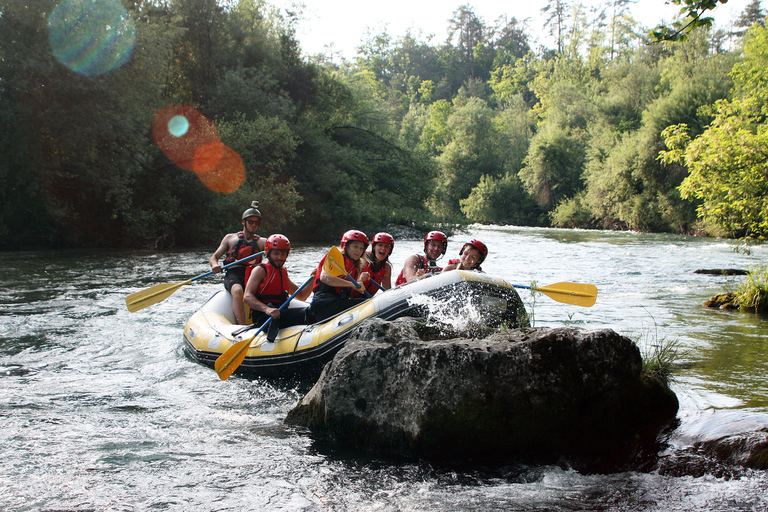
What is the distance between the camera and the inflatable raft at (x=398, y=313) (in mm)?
4574

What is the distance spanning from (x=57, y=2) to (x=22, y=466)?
14042 millimetres

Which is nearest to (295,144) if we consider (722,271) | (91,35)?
(91,35)

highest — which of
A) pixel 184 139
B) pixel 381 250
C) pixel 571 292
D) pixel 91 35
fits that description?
pixel 91 35

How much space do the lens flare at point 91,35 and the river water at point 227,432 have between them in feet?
26.6

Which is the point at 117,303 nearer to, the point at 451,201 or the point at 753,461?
the point at 753,461

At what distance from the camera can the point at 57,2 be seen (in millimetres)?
14219

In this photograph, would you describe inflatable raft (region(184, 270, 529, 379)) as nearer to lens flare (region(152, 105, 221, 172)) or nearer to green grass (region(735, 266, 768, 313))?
green grass (region(735, 266, 768, 313))

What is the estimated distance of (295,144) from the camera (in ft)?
67.4

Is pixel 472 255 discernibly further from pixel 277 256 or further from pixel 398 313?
pixel 277 256

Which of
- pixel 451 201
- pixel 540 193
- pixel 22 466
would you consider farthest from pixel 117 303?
pixel 451 201

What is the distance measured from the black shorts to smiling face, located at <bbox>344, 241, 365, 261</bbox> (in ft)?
6.11

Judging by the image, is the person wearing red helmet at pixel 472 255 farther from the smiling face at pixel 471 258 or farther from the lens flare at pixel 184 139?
the lens flare at pixel 184 139

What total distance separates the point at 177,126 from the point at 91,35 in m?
4.16

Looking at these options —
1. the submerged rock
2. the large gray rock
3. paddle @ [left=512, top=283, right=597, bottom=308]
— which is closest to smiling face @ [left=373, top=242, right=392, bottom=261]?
paddle @ [left=512, top=283, right=597, bottom=308]
